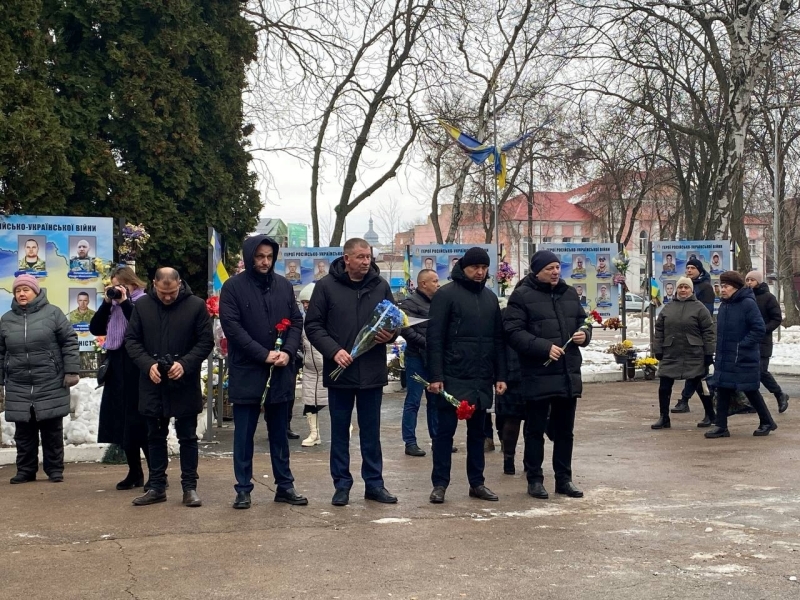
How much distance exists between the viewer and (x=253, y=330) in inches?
298

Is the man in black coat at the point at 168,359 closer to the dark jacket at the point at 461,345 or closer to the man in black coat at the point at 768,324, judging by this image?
the dark jacket at the point at 461,345

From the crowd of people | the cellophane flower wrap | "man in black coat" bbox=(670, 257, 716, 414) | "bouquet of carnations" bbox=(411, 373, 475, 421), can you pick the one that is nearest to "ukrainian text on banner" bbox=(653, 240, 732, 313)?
"man in black coat" bbox=(670, 257, 716, 414)

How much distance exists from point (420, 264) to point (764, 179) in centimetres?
2844

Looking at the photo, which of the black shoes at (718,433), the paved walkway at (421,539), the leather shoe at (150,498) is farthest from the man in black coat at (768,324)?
the leather shoe at (150,498)

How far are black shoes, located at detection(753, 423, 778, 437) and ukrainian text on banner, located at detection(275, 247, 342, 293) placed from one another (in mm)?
9455

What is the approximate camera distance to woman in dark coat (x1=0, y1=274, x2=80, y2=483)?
8922 millimetres

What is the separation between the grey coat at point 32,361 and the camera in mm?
8922

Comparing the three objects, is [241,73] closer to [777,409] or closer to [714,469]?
[777,409]

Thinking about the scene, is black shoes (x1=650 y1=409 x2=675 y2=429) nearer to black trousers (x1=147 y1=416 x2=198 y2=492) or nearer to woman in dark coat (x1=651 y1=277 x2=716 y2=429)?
woman in dark coat (x1=651 y1=277 x2=716 y2=429)

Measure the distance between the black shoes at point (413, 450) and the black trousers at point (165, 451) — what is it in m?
3.12

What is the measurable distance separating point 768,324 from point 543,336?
23.3 feet

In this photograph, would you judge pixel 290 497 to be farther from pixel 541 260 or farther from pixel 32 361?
pixel 32 361

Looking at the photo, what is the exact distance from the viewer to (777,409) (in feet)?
47.1

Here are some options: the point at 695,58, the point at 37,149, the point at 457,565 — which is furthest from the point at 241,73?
the point at 457,565
